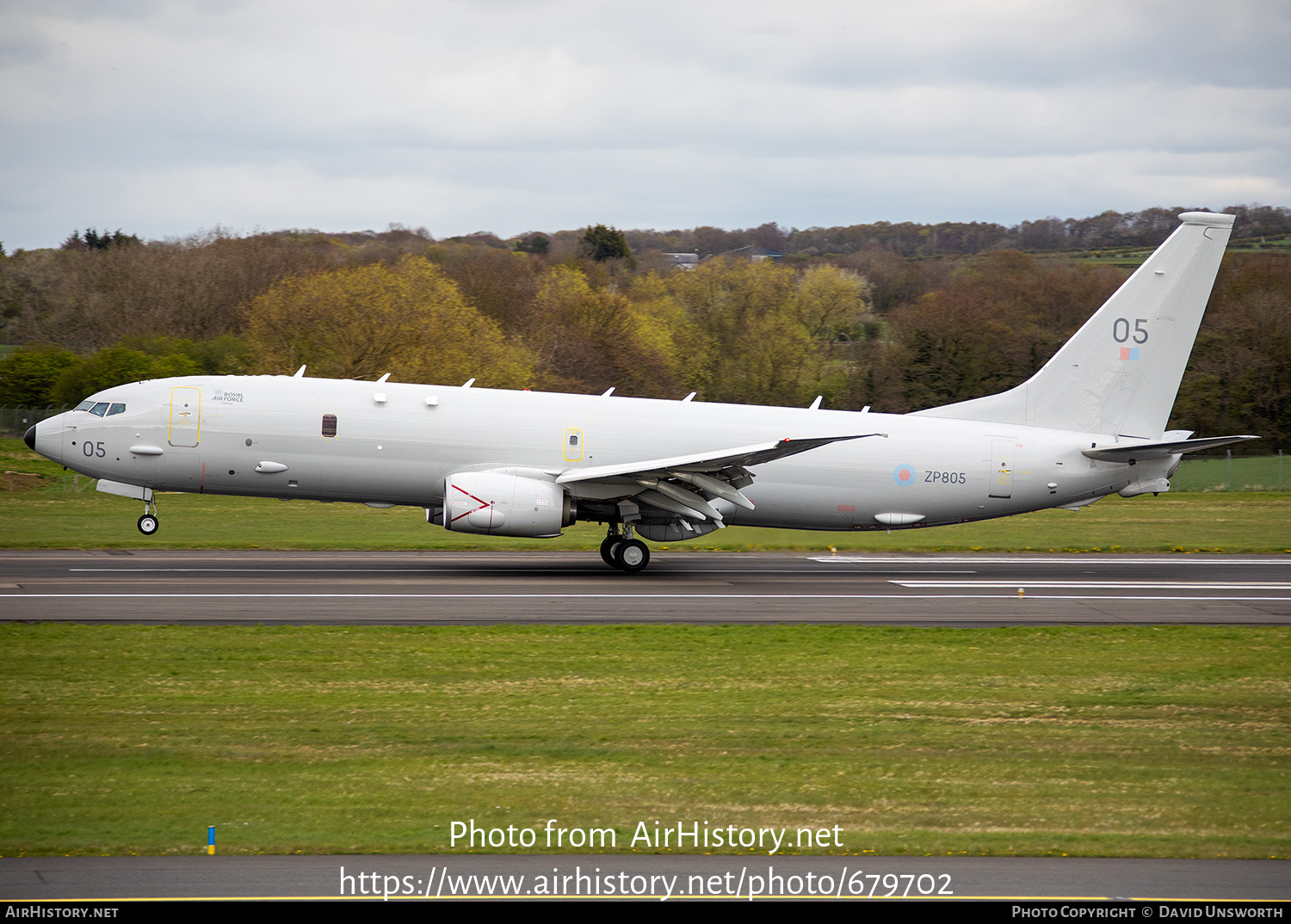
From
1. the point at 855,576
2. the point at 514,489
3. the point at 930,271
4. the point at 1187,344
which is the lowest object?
the point at 855,576

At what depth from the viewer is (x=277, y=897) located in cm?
Answer: 813

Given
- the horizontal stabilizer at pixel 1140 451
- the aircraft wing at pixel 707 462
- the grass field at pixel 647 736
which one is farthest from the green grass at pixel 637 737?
the horizontal stabilizer at pixel 1140 451

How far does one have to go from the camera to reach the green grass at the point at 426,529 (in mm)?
32312

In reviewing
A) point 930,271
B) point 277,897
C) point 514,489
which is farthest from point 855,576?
point 930,271

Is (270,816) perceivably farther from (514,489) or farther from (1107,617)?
(1107,617)

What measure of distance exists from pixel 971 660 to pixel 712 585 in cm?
809

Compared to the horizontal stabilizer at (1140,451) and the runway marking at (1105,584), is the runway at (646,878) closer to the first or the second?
the runway marking at (1105,584)

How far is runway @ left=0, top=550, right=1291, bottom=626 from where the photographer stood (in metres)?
20.6

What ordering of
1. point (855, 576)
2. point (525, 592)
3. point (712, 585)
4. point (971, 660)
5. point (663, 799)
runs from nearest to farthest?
1. point (663, 799)
2. point (971, 660)
3. point (525, 592)
4. point (712, 585)
5. point (855, 576)

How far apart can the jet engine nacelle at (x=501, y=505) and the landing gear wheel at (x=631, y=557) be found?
7.16ft

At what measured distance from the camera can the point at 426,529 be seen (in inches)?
1417

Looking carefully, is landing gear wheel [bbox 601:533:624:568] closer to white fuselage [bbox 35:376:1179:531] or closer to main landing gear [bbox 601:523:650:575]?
main landing gear [bbox 601:523:650:575]

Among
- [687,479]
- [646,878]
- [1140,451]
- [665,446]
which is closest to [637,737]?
[646,878]

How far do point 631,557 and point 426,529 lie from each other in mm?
11455
